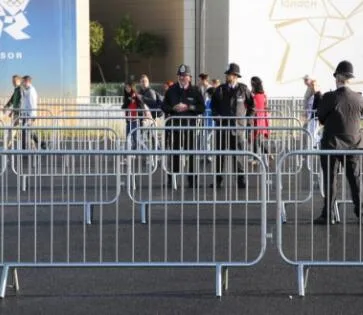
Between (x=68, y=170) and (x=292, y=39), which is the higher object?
(x=292, y=39)

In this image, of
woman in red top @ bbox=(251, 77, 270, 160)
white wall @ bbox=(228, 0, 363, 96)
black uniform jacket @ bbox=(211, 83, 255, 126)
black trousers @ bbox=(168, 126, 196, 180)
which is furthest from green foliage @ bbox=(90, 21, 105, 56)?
black trousers @ bbox=(168, 126, 196, 180)

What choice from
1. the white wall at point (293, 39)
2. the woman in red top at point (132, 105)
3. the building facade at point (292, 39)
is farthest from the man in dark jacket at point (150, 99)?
the white wall at point (293, 39)

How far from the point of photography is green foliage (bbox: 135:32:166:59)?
43.2 m

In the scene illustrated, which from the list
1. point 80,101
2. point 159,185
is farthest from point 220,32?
point 159,185

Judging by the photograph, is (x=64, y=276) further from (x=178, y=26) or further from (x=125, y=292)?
(x=178, y=26)

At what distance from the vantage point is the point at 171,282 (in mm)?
8227

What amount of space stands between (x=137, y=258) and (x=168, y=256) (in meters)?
0.32

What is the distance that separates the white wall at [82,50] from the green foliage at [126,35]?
1488 cm

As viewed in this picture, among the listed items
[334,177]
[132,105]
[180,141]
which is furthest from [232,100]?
[132,105]

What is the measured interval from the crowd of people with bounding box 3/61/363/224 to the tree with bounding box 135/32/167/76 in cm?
2271

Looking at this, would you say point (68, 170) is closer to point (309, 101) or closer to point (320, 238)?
point (320, 238)

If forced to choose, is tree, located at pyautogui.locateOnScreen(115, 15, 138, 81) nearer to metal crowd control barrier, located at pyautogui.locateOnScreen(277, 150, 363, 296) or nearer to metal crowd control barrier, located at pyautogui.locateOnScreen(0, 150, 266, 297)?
metal crowd control barrier, located at pyautogui.locateOnScreen(0, 150, 266, 297)

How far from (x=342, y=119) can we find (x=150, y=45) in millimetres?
33178

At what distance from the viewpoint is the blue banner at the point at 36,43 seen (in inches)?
1023
